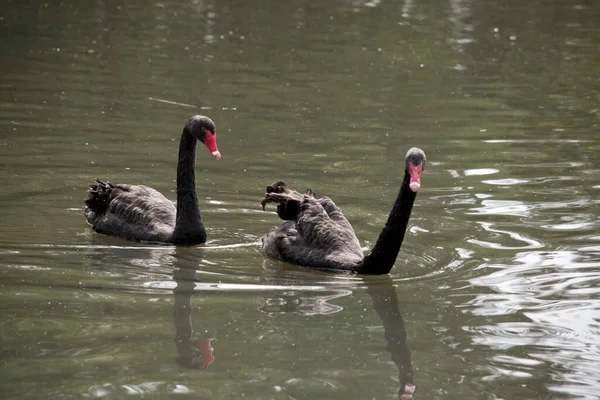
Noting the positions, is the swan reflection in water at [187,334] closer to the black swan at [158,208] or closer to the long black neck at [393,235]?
the black swan at [158,208]

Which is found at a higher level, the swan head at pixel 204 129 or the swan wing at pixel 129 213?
the swan head at pixel 204 129

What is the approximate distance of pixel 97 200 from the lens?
26.3 ft

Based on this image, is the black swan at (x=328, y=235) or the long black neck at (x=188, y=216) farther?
the long black neck at (x=188, y=216)

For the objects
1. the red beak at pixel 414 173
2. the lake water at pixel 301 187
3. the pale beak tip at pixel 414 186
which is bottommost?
the lake water at pixel 301 187

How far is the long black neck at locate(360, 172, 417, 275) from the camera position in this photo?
265 inches

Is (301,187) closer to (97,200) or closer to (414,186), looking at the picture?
(97,200)

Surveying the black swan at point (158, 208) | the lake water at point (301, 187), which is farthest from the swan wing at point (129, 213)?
the lake water at point (301, 187)

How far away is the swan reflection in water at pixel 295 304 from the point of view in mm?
5348

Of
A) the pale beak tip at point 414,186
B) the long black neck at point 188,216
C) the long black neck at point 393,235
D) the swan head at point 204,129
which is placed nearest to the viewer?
the pale beak tip at point 414,186

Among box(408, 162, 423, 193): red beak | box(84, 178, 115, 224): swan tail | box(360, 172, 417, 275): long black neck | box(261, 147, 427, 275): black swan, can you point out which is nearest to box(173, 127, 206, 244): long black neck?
box(261, 147, 427, 275): black swan

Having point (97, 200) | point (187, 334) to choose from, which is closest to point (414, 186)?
point (187, 334)

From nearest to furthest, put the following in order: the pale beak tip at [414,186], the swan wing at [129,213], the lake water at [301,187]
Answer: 1. the lake water at [301,187]
2. the pale beak tip at [414,186]
3. the swan wing at [129,213]

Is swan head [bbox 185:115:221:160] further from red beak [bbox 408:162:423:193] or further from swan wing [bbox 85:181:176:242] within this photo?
red beak [bbox 408:162:423:193]

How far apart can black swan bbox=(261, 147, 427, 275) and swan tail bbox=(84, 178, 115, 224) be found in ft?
3.96
